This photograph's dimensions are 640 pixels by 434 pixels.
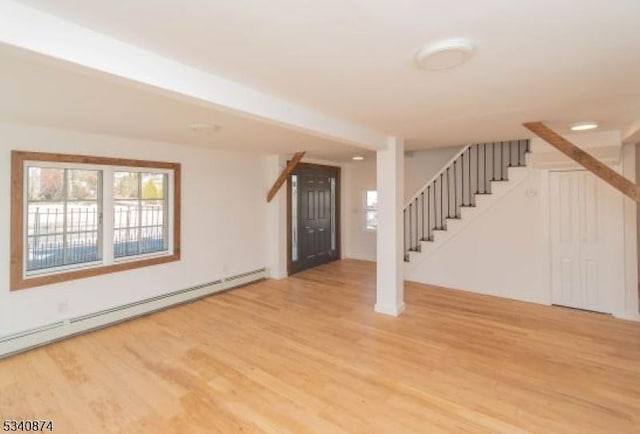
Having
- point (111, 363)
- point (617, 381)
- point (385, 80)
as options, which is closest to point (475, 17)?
point (385, 80)

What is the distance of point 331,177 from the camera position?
7.31m

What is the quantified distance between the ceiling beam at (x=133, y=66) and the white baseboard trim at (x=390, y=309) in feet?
8.55

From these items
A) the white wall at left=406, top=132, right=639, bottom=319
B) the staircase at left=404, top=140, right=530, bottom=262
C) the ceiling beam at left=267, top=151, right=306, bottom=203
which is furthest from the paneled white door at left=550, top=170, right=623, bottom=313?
the ceiling beam at left=267, top=151, right=306, bottom=203

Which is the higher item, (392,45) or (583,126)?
(583,126)

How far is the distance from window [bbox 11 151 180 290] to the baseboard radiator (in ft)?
1.57

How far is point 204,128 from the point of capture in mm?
3412

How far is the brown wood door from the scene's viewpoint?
21.1 ft

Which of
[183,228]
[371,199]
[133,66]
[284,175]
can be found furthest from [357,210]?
[133,66]

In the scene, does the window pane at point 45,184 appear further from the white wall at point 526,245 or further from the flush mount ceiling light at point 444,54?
the white wall at point 526,245

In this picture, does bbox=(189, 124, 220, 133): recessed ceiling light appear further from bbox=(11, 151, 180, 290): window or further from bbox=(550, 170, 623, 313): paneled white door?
bbox=(550, 170, 623, 313): paneled white door

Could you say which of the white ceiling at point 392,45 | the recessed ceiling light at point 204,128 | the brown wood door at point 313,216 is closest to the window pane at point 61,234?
the recessed ceiling light at point 204,128

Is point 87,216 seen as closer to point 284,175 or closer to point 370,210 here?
point 284,175

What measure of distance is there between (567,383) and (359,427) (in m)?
1.82

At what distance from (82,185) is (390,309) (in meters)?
4.04
